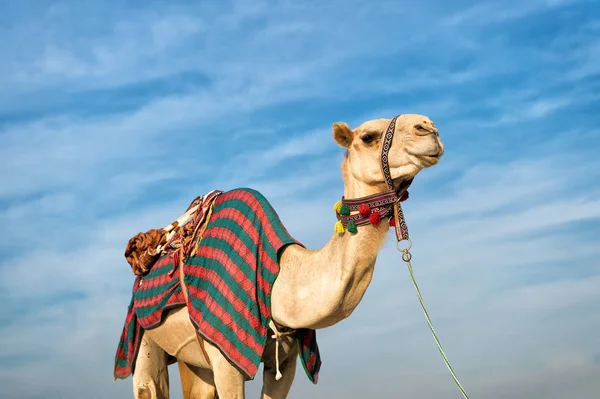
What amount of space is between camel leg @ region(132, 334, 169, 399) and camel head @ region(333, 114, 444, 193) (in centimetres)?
322

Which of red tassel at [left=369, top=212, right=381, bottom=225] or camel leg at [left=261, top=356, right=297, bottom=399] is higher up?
red tassel at [left=369, top=212, right=381, bottom=225]

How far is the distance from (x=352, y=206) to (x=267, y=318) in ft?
4.19

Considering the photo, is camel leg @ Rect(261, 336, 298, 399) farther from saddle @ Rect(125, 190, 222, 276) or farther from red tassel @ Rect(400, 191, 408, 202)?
red tassel @ Rect(400, 191, 408, 202)

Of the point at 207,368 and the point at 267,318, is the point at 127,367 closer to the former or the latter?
the point at 207,368

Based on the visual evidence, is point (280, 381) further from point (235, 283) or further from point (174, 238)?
point (174, 238)

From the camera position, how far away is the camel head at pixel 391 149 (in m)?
7.05

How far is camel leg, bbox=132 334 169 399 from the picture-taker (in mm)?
9578

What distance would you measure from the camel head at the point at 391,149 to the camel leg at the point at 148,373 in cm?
322

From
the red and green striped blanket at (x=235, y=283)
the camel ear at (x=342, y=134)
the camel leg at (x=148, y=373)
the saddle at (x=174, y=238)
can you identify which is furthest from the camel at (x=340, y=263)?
the camel leg at (x=148, y=373)

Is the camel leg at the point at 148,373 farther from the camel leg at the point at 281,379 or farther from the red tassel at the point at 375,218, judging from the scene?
the red tassel at the point at 375,218

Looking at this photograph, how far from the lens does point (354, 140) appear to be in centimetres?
752

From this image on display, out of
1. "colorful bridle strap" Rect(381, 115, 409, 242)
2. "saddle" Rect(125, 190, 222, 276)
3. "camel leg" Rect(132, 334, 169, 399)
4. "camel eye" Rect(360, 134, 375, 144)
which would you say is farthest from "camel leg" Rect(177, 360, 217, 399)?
"camel eye" Rect(360, 134, 375, 144)

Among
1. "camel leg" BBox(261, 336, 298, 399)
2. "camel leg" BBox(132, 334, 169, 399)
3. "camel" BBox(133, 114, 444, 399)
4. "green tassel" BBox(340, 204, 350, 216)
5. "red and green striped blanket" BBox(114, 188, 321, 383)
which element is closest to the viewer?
"camel" BBox(133, 114, 444, 399)

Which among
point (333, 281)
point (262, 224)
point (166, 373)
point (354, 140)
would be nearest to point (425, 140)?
point (354, 140)
